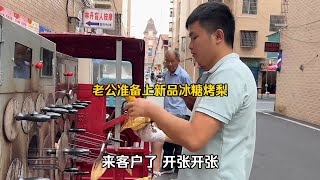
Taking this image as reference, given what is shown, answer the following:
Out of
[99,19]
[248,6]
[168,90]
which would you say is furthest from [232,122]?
[248,6]

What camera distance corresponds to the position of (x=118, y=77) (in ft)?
12.9

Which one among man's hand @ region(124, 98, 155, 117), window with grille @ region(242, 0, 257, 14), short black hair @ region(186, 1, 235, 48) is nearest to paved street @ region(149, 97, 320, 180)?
short black hair @ region(186, 1, 235, 48)

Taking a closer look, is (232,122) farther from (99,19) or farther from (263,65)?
(263,65)

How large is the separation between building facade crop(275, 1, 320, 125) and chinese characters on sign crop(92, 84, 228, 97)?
12953 millimetres

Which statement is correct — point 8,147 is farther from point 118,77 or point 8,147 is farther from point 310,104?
point 310,104

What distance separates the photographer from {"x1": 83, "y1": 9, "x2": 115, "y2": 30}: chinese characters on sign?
39.9 feet

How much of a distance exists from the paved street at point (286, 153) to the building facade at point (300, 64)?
1.93 meters

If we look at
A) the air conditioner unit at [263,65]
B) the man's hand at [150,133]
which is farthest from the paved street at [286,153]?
the air conditioner unit at [263,65]

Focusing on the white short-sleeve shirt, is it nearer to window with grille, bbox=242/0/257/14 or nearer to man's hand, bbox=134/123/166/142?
man's hand, bbox=134/123/166/142

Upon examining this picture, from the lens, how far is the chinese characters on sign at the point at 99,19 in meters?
12.2

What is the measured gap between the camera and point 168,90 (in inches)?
88.6

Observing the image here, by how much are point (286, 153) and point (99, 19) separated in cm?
737

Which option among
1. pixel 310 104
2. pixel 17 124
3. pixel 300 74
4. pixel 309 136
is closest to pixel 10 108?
pixel 17 124

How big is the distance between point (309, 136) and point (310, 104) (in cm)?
385
